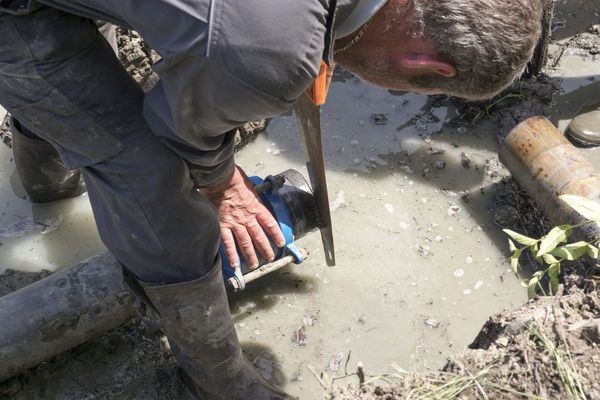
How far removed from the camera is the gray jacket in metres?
1.56

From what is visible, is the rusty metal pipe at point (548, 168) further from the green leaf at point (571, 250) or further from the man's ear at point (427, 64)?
the man's ear at point (427, 64)

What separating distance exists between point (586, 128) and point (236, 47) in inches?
109

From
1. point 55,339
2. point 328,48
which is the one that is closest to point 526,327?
point 328,48

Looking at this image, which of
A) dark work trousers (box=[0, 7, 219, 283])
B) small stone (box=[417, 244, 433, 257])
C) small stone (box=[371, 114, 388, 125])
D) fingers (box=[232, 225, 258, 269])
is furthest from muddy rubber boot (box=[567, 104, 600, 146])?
dark work trousers (box=[0, 7, 219, 283])

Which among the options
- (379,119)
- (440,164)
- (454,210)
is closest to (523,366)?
(454,210)

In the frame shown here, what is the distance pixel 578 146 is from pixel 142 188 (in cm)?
260

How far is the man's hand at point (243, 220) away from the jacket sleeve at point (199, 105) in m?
0.79

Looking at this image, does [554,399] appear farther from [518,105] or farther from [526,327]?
[518,105]

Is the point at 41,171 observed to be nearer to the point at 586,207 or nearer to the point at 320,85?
the point at 320,85

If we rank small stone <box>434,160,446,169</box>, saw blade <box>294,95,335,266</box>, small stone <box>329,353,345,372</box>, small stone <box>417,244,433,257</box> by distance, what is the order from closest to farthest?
saw blade <box>294,95,335,266</box> → small stone <box>329,353,345,372</box> → small stone <box>417,244,433,257</box> → small stone <box>434,160,446,169</box>

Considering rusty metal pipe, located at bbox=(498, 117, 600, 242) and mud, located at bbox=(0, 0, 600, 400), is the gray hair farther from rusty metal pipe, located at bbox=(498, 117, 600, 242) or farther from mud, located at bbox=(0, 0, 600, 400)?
rusty metal pipe, located at bbox=(498, 117, 600, 242)

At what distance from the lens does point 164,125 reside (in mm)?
1977

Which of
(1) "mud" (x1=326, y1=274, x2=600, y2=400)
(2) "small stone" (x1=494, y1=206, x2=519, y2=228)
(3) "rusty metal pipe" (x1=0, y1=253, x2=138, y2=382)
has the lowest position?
(2) "small stone" (x1=494, y1=206, x2=519, y2=228)

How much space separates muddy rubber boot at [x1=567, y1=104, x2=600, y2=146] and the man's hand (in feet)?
6.05
